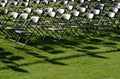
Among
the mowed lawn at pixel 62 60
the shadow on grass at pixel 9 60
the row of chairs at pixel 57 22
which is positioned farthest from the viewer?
the row of chairs at pixel 57 22

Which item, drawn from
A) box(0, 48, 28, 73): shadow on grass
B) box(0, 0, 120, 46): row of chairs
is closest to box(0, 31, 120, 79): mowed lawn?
box(0, 48, 28, 73): shadow on grass

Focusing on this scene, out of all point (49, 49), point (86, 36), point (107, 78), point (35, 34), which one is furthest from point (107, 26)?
point (107, 78)

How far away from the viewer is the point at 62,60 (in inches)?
421

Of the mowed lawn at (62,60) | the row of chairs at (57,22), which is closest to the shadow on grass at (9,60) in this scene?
the mowed lawn at (62,60)

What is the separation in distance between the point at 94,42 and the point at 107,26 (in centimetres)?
272

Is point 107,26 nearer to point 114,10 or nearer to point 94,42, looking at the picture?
point 114,10

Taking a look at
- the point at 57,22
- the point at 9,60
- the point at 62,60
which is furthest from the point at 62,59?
the point at 57,22

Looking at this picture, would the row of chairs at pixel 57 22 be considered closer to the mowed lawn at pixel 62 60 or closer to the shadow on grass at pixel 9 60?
the mowed lawn at pixel 62 60

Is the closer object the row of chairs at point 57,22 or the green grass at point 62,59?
the green grass at point 62,59

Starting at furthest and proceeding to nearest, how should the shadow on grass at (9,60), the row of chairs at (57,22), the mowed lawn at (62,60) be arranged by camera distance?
the row of chairs at (57,22)
the shadow on grass at (9,60)
the mowed lawn at (62,60)

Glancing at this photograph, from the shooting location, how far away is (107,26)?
16.0 meters

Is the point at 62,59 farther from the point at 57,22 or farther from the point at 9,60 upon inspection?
the point at 57,22

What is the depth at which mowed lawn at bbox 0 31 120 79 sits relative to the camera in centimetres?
925

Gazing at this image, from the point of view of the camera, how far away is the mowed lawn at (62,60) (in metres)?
9.25
